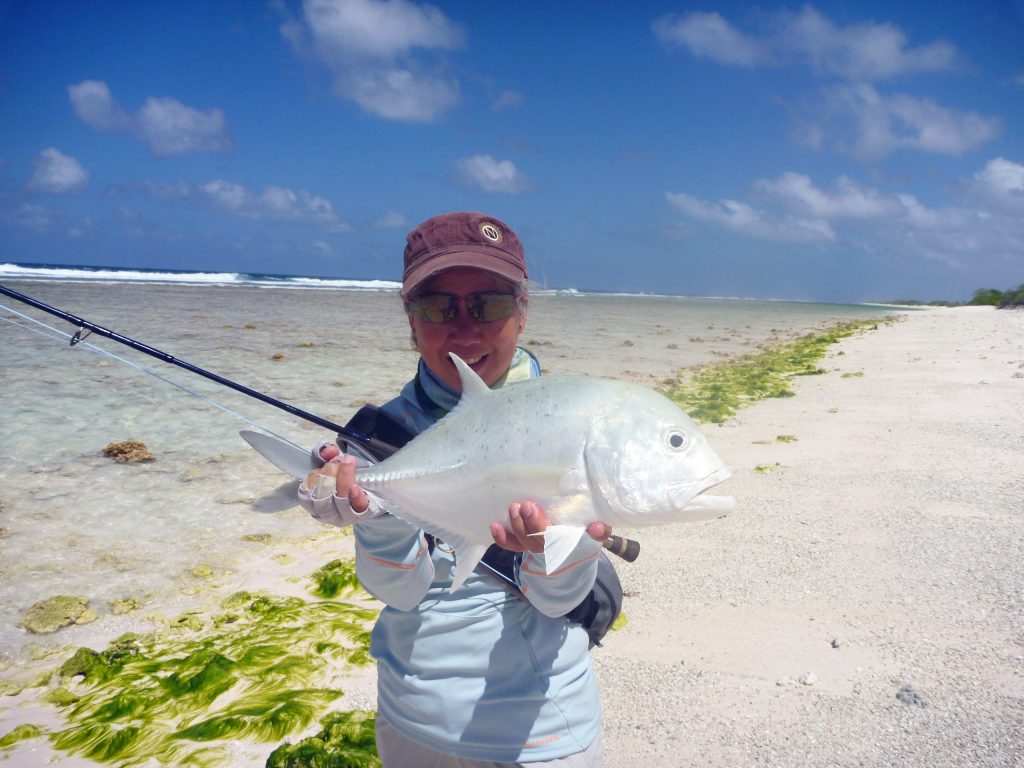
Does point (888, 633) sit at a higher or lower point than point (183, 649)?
higher

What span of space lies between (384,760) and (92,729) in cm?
165

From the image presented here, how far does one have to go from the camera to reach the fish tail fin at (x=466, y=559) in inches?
78.2

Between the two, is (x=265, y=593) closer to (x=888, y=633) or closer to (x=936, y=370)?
(x=888, y=633)

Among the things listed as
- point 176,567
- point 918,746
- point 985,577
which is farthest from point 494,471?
point 176,567

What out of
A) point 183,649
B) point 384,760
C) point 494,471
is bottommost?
point 183,649

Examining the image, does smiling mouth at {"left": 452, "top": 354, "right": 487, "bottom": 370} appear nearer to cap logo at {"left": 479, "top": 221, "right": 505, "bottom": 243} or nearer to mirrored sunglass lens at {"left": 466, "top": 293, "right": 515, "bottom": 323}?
mirrored sunglass lens at {"left": 466, "top": 293, "right": 515, "bottom": 323}

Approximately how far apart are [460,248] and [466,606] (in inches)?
50.2

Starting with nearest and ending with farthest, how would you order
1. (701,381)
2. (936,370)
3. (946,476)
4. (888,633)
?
(888,633) < (946,476) < (936,370) < (701,381)

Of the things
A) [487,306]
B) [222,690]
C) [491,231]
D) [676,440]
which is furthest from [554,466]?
[222,690]

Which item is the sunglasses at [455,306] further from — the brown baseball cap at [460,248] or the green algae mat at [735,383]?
the green algae mat at [735,383]

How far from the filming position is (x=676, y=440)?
6.11 feet

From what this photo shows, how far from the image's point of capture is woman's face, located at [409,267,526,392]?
2.39m

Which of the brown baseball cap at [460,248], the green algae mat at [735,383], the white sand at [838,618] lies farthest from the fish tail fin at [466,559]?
the green algae mat at [735,383]

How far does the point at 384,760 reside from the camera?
233cm
